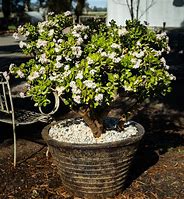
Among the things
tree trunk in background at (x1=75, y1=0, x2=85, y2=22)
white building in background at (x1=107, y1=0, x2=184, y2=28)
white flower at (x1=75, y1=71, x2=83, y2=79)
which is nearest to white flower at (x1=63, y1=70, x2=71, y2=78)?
white flower at (x1=75, y1=71, x2=83, y2=79)

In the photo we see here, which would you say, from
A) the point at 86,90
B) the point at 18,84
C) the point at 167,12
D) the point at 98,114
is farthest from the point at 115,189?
the point at 167,12

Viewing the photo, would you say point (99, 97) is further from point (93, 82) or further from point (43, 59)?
point (43, 59)

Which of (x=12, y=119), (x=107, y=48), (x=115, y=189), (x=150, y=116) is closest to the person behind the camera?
(x=107, y=48)

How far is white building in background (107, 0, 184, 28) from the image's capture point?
1719 centimetres

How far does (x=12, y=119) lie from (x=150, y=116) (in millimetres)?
2790

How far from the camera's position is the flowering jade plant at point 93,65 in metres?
3.46

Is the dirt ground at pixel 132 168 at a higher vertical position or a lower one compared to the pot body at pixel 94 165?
lower

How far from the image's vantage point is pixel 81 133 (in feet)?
13.5

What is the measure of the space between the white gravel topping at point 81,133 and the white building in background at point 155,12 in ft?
44.1

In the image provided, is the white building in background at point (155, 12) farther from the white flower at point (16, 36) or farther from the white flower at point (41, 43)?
the white flower at point (41, 43)

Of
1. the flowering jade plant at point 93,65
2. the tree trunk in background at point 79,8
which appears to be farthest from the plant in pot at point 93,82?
the tree trunk in background at point 79,8

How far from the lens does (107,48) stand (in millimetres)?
3613

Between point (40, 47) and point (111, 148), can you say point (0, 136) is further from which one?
point (111, 148)

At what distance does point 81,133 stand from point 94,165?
0.52 meters
